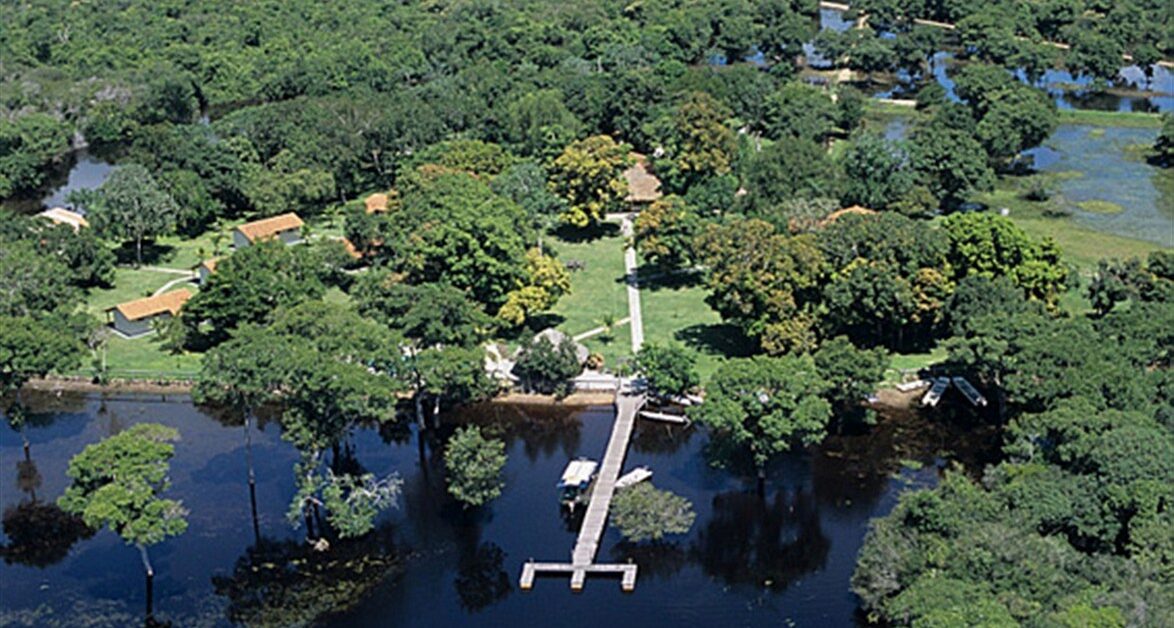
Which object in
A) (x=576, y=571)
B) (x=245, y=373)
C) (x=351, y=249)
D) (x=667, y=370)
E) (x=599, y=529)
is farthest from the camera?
(x=351, y=249)

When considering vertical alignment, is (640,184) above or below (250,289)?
below

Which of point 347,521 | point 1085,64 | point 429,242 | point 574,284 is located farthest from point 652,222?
point 1085,64

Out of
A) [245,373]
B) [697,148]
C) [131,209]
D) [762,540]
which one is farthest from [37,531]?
[697,148]

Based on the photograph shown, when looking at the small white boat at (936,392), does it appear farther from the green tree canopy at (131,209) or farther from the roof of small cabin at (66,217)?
the roof of small cabin at (66,217)

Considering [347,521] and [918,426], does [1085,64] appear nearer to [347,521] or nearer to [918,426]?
[918,426]

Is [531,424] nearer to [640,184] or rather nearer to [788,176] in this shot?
[788,176]

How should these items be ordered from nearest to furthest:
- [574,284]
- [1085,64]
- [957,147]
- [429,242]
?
1. [429,242]
2. [574,284]
3. [957,147]
4. [1085,64]

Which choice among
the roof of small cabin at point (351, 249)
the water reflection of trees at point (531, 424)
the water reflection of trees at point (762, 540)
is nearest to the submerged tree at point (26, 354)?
the water reflection of trees at point (531, 424)
